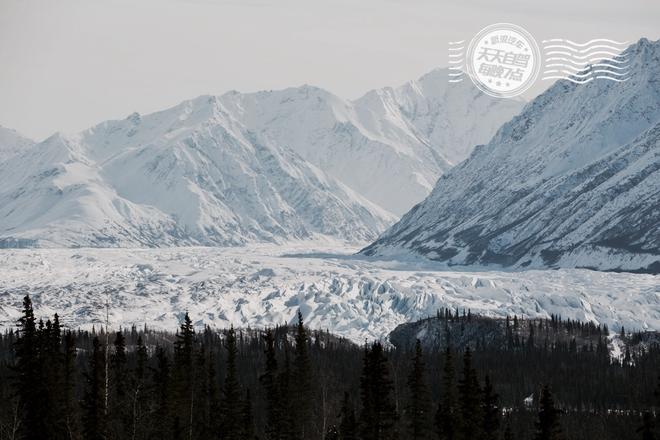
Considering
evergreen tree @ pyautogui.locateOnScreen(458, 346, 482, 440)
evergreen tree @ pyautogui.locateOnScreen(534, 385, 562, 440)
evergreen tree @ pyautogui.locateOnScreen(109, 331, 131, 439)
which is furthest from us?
evergreen tree @ pyautogui.locateOnScreen(109, 331, 131, 439)

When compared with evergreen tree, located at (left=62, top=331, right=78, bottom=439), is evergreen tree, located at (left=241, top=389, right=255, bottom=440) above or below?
below

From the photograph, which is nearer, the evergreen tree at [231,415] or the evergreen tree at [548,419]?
the evergreen tree at [548,419]

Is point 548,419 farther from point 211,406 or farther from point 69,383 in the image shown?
point 211,406

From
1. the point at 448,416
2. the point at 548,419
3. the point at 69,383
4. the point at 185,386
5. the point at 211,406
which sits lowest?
the point at 448,416

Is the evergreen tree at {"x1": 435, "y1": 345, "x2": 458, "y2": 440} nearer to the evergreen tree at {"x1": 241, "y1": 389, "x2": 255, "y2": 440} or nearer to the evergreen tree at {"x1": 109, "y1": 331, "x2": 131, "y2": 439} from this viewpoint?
the evergreen tree at {"x1": 241, "y1": 389, "x2": 255, "y2": 440}

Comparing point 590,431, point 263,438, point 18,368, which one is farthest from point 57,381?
point 590,431

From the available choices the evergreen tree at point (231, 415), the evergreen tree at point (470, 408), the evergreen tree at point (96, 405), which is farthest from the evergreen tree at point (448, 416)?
the evergreen tree at point (96, 405)

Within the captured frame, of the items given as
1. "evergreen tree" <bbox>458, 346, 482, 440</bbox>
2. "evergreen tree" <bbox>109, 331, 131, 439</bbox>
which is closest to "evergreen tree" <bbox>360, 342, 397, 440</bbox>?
"evergreen tree" <bbox>458, 346, 482, 440</bbox>

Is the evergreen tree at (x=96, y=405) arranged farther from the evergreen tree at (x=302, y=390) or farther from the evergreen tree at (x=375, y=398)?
the evergreen tree at (x=302, y=390)

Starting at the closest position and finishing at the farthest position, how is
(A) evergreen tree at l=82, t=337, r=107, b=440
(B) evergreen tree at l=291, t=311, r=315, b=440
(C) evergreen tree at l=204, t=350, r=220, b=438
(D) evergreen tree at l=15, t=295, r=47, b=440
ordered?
(A) evergreen tree at l=82, t=337, r=107, b=440
(D) evergreen tree at l=15, t=295, r=47, b=440
(C) evergreen tree at l=204, t=350, r=220, b=438
(B) evergreen tree at l=291, t=311, r=315, b=440

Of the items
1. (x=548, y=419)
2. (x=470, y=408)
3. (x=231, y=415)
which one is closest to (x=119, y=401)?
(x=231, y=415)

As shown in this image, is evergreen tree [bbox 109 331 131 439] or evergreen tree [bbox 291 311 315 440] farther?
evergreen tree [bbox 291 311 315 440]

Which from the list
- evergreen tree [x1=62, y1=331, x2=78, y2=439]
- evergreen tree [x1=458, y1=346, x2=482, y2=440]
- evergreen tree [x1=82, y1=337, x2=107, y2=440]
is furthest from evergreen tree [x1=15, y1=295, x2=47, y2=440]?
evergreen tree [x1=458, y1=346, x2=482, y2=440]

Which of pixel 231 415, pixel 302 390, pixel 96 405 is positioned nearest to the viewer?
pixel 96 405
